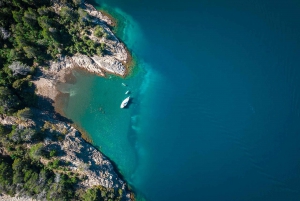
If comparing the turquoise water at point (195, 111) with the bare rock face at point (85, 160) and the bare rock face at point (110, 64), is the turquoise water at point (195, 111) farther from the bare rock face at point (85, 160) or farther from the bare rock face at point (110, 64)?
the bare rock face at point (85, 160)

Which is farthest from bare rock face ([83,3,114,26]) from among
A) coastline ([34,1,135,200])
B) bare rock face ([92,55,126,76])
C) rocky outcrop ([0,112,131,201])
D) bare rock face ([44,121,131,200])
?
bare rock face ([44,121,131,200])

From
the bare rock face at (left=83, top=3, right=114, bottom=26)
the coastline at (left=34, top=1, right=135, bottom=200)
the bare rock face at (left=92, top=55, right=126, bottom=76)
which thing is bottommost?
the coastline at (left=34, top=1, right=135, bottom=200)

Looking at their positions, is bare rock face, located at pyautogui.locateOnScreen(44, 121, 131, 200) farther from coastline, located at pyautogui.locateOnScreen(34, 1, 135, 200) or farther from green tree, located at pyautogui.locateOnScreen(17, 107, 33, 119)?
green tree, located at pyautogui.locateOnScreen(17, 107, 33, 119)

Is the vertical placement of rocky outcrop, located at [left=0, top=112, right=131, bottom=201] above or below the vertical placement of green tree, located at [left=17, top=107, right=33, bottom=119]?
below

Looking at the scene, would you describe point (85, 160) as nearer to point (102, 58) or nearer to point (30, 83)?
point (30, 83)

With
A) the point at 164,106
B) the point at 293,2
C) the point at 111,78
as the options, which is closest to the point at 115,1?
the point at 111,78

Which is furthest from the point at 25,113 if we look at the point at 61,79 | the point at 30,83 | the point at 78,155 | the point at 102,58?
the point at 102,58

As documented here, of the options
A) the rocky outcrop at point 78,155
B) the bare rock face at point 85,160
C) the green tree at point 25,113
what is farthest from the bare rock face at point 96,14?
the bare rock face at point 85,160
